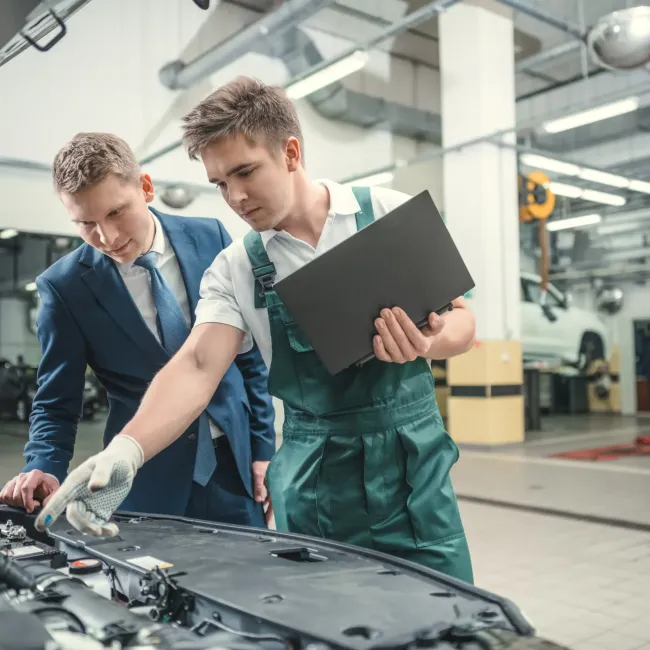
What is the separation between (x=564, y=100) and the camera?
9.66 metres

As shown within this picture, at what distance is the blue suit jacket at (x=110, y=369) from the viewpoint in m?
1.41

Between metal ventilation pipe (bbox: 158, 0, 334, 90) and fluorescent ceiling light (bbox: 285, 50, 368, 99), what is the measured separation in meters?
0.45

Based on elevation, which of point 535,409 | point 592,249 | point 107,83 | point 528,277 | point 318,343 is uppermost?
point 107,83

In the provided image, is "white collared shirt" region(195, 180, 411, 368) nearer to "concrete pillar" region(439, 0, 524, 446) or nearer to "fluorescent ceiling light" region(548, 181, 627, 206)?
"concrete pillar" region(439, 0, 524, 446)

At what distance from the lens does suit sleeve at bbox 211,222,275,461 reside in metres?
1.54

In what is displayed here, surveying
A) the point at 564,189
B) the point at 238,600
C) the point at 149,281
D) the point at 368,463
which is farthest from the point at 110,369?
the point at 564,189

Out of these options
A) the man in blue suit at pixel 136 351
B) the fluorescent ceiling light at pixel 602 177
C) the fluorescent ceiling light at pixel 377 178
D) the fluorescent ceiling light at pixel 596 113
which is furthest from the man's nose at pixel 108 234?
the fluorescent ceiling light at pixel 602 177

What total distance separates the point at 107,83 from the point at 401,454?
22.8 ft

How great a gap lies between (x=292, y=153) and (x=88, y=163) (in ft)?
1.31

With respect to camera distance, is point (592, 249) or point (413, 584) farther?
point (592, 249)

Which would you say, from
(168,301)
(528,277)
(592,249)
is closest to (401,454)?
(168,301)

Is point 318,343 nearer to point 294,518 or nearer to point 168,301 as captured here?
point 294,518

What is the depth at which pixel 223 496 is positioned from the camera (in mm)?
1462

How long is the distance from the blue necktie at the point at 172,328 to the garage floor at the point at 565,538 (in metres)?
1.42
